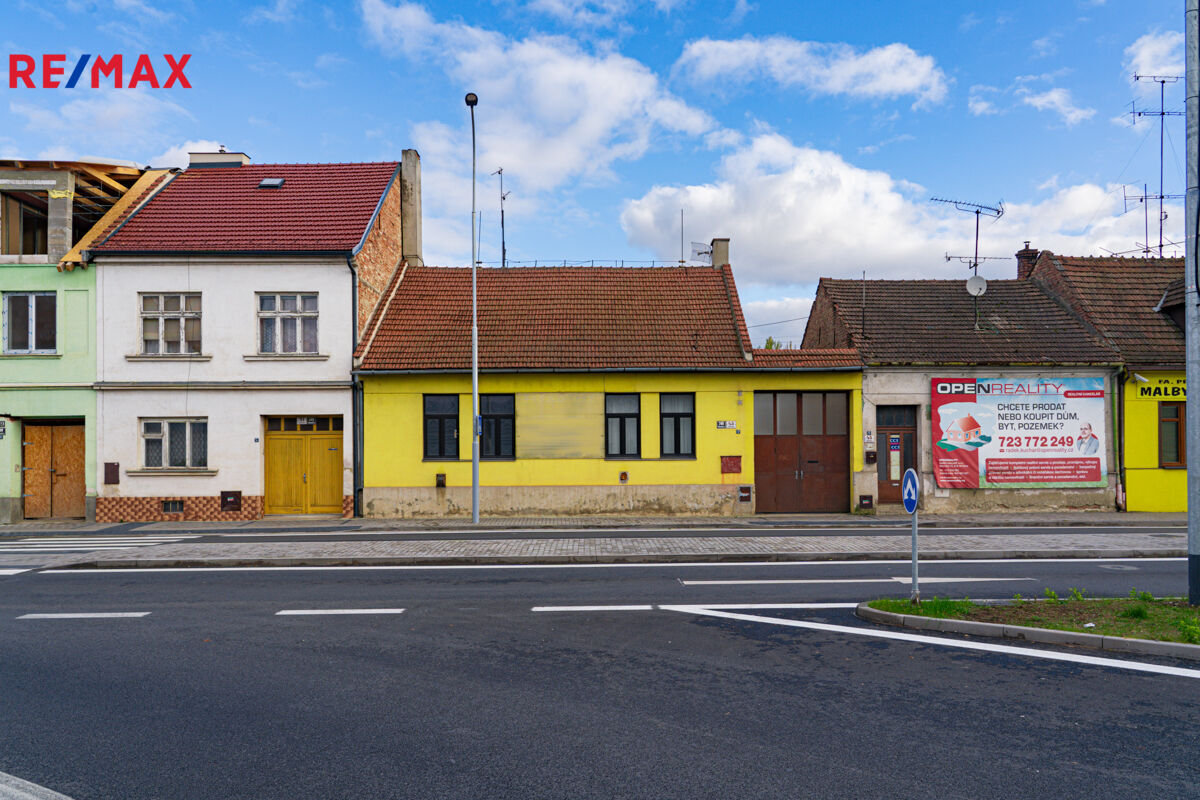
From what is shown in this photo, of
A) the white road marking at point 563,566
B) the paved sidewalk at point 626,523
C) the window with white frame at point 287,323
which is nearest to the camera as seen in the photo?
the white road marking at point 563,566

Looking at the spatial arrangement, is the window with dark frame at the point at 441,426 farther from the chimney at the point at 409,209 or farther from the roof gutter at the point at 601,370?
the chimney at the point at 409,209

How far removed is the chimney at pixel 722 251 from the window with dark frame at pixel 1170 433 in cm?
1279

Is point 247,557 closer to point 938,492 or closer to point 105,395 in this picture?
point 105,395

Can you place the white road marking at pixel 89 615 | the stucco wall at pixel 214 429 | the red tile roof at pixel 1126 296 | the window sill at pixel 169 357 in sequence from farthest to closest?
the red tile roof at pixel 1126 296
the window sill at pixel 169 357
the stucco wall at pixel 214 429
the white road marking at pixel 89 615

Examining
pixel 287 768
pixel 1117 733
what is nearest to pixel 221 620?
pixel 287 768

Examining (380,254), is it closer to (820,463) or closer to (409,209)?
(409,209)

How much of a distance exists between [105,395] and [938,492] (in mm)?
22389

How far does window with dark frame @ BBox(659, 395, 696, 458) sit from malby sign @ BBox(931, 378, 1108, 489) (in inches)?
258

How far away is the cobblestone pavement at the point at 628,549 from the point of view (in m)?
13.4

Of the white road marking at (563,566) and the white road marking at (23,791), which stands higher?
the white road marking at (23,791)

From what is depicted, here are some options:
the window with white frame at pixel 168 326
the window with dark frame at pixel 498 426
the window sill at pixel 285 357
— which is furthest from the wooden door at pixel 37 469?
the window with dark frame at pixel 498 426

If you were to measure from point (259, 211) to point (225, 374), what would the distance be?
5.22 m

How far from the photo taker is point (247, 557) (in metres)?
13.6

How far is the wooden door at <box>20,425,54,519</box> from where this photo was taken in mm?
20391
